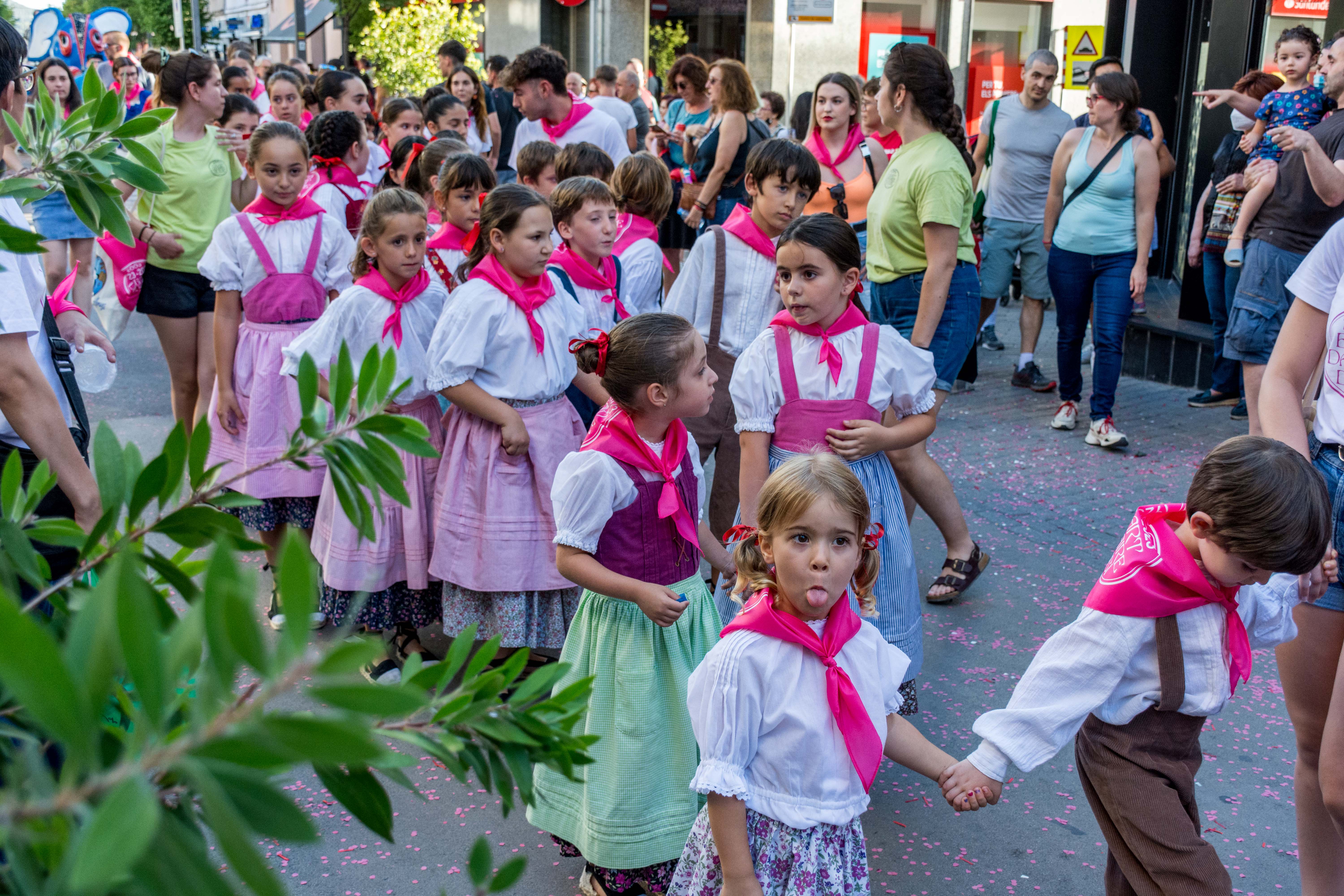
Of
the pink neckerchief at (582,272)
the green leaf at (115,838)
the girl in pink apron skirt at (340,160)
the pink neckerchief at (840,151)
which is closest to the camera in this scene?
the green leaf at (115,838)

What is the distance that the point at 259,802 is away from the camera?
535 millimetres

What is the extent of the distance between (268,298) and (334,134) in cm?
156

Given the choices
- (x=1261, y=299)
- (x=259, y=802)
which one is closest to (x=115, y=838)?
(x=259, y=802)

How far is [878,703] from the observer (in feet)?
7.56

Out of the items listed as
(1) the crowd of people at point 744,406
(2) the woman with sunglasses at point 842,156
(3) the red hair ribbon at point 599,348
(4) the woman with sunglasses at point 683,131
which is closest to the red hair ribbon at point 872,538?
(1) the crowd of people at point 744,406

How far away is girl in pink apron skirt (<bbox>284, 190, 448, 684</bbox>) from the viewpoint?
153 inches

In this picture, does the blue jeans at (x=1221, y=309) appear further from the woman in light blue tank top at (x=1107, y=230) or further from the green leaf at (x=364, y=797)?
the green leaf at (x=364, y=797)

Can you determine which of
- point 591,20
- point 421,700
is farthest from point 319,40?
point 421,700

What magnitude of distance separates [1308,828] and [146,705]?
8.69 ft

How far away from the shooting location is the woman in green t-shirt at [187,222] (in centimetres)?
527

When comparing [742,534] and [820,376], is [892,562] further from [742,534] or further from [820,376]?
[742,534]

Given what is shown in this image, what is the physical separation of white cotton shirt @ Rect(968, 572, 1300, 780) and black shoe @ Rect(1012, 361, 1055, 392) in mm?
5819

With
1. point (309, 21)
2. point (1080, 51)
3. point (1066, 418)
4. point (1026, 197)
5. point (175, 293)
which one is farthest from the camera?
point (309, 21)

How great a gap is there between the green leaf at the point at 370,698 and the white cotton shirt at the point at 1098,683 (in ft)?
5.70
